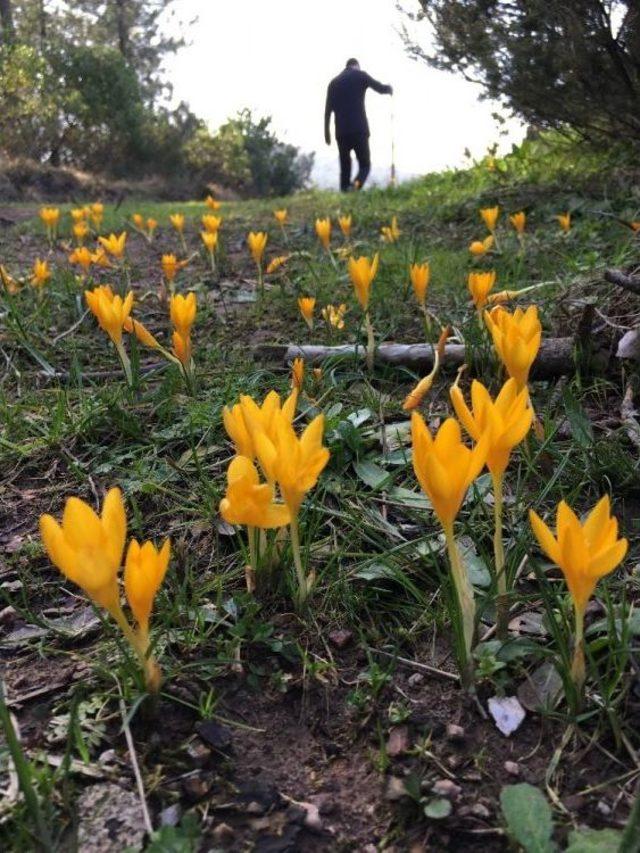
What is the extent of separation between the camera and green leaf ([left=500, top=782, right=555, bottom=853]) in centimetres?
83

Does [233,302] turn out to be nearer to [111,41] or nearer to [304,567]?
[304,567]

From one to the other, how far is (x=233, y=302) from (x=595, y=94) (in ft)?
11.2

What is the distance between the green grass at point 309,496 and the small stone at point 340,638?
2cm

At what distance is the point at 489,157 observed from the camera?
720 centimetres

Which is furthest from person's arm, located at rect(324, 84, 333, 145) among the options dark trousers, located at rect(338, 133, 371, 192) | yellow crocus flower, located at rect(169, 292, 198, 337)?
yellow crocus flower, located at rect(169, 292, 198, 337)

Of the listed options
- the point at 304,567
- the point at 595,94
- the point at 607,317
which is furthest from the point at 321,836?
the point at 595,94

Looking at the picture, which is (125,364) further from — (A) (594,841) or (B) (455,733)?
(A) (594,841)

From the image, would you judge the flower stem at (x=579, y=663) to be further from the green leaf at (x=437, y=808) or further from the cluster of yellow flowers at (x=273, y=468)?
the cluster of yellow flowers at (x=273, y=468)

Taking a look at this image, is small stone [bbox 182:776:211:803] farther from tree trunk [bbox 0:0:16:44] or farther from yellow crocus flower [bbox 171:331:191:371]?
tree trunk [bbox 0:0:16:44]

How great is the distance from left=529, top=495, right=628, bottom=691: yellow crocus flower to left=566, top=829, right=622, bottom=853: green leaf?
0.25 metres

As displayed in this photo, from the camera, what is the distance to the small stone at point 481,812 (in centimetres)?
91

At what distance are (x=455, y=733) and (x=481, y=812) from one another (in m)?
0.13

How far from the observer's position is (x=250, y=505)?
40.8 inches

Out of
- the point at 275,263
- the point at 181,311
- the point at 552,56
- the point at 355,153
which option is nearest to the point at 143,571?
the point at 181,311
